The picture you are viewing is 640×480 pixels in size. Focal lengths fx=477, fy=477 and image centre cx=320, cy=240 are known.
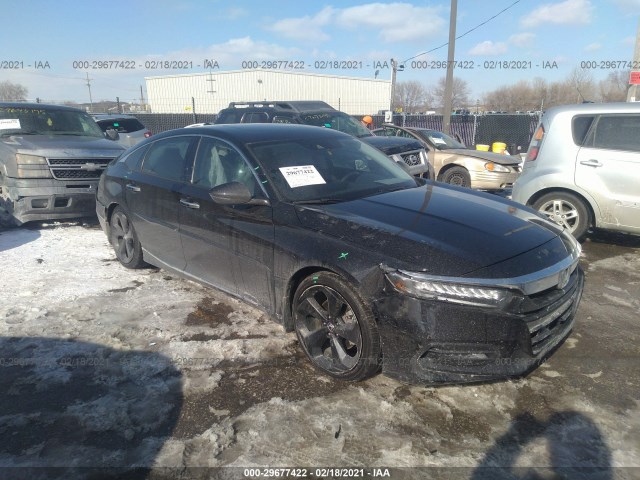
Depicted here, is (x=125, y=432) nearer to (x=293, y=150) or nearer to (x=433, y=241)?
(x=433, y=241)

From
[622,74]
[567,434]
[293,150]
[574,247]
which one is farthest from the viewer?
[622,74]

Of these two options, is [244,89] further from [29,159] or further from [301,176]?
[301,176]

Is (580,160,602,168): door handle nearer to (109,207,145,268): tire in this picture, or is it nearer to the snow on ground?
the snow on ground

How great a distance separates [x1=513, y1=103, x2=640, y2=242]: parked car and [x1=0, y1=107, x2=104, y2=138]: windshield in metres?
6.95

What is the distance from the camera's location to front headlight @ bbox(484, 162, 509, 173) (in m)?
9.53

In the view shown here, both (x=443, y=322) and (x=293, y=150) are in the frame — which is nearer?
(x=443, y=322)

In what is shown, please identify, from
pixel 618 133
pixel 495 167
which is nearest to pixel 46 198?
pixel 618 133

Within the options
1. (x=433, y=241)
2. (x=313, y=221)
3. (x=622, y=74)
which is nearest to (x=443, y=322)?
(x=433, y=241)

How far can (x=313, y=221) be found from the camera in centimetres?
315

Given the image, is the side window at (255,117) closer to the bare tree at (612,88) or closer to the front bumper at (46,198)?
the front bumper at (46,198)

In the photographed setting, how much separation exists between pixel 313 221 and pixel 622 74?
41700mm

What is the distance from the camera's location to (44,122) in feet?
25.1

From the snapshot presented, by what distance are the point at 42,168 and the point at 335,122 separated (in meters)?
5.74

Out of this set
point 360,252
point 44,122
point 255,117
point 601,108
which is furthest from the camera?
point 255,117
